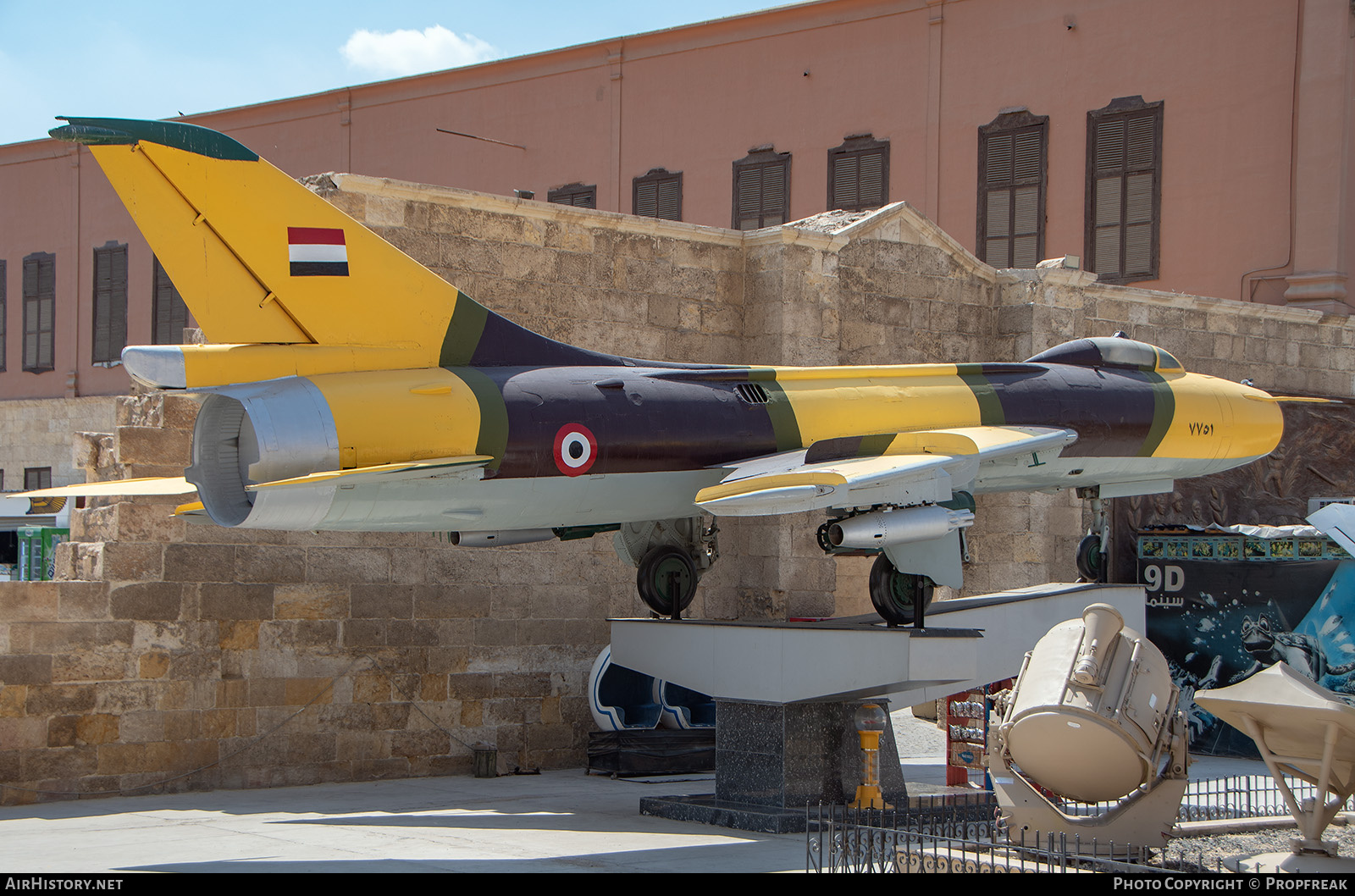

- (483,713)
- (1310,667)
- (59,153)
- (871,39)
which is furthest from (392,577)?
(59,153)

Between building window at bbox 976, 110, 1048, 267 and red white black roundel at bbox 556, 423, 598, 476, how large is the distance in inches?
533

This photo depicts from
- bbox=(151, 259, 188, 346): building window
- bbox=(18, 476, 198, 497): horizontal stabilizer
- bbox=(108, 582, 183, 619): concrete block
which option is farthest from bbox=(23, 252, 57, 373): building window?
bbox=(18, 476, 198, 497): horizontal stabilizer

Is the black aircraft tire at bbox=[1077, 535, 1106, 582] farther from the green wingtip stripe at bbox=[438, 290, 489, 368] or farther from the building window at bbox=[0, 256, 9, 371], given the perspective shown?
the building window at bbox=[0, 256, 9, 371]

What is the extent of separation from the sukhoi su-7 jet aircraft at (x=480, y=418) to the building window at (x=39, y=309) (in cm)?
2185

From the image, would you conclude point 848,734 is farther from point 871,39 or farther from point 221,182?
point 871,39

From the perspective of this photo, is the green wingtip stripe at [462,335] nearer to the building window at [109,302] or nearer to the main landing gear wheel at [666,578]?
the main landing gear wheel at [666,578]

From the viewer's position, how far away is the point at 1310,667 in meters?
14.7

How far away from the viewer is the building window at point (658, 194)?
83.3 feet

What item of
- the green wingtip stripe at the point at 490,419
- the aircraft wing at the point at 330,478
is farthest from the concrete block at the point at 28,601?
the green wingtip stripe at the point at 490,419

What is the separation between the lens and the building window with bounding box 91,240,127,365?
29328 mm

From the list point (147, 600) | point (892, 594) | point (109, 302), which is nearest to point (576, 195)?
point (109, 302)

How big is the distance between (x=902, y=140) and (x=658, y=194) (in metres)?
4.74

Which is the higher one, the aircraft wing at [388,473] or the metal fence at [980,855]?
the aircraft wing at [388,473]

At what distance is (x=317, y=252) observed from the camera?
392 inches
